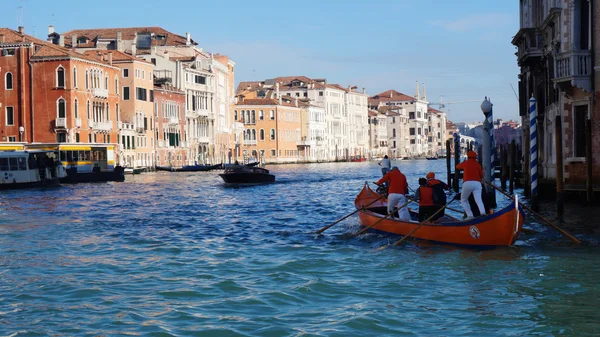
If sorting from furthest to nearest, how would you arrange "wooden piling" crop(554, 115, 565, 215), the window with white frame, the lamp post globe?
the window with white frame → the lamp post globe → "wooden piling" crop(554, 115, 565, 215)

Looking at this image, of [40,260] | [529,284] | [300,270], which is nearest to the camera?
[529,284]

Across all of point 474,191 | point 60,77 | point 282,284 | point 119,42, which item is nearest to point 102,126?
point 60,77

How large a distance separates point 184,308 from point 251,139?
76402 mm

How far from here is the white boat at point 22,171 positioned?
30.9m

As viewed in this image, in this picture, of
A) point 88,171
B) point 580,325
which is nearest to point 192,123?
point 88,171

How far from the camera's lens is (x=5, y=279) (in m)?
10.6

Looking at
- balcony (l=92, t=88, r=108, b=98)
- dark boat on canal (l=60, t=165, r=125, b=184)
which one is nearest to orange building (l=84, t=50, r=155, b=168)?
balcony (l=92, t=88, r=108, b=98)

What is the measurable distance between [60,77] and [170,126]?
15.5m

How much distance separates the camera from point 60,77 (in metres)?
46.7

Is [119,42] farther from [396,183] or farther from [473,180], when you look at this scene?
[473,180]

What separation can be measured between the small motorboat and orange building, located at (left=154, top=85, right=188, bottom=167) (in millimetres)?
22535

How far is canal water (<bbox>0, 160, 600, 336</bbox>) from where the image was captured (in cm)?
783

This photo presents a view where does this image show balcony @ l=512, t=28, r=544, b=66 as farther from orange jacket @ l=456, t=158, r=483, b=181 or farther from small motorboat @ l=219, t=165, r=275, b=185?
small motorboat @ l=219, t=165, r=275, b=185

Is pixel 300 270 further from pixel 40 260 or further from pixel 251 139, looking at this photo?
pixel 251 139
